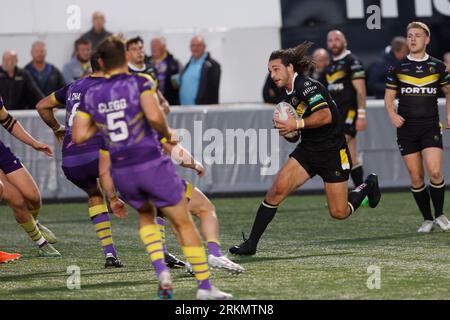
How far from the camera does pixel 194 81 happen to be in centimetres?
1870

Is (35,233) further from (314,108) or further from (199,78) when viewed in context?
(199,78)

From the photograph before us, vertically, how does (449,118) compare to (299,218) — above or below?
above

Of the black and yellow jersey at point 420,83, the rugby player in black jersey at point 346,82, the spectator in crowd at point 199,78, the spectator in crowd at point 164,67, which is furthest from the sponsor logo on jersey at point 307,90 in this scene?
the spectator in crowd at point 164,67

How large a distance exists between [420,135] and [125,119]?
5.55 meters

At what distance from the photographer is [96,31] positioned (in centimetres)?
1864

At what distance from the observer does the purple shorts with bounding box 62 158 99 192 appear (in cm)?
1045

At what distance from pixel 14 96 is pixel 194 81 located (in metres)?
2.87

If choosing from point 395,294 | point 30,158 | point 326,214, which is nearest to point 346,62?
point 326,214

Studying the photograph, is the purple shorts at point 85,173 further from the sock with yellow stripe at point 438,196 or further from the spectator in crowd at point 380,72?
the spectator in crowd at point 380,72

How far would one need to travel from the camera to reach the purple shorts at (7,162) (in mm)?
11195

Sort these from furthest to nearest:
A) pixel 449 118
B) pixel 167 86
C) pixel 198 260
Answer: pixel 167 86
pixel 449 118
pixel 198 260

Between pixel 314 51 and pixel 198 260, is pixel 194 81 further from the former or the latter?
pixel 198 260

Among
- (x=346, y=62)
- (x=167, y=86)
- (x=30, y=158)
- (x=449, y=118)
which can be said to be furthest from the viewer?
(x=167, y=86)

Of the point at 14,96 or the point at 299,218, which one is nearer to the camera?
the point at 299,218
